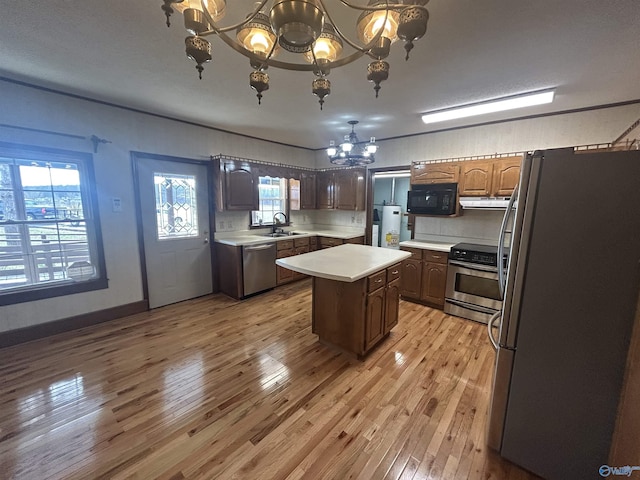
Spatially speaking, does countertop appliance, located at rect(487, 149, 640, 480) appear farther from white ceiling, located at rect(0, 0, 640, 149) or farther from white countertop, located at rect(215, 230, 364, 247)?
white countertop, located at rect(215, 230, 364, 247)

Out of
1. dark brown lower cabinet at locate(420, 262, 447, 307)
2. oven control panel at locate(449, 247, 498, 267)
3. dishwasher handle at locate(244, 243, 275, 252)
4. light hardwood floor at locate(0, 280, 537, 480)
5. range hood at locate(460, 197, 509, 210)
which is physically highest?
range hood at locate(460, 197, 509, 210)

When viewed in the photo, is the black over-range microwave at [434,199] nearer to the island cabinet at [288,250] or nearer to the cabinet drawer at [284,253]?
the island cabinet at [288,250]

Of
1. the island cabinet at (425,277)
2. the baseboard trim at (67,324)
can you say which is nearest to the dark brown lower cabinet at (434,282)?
the island cabinet at (425,277)

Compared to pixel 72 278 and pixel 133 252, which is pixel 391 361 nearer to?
pixel 133 252

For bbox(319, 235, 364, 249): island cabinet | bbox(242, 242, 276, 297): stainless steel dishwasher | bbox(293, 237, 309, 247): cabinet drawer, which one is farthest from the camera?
bbox(319, 235, 364, 249): island cabinet

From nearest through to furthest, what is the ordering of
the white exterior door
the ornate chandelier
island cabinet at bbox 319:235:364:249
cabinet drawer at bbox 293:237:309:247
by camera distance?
the ornate chandelier < the white exterior door < cabinet drawer at bbox 293:237:309:247 < island cabinet at bbox 319:235:364:249

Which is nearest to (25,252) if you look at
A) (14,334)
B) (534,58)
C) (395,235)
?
(14,334)

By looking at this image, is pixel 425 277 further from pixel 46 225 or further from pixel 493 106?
pixel 46 225

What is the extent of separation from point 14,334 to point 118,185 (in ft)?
6.04

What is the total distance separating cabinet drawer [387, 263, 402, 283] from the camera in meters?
2.64

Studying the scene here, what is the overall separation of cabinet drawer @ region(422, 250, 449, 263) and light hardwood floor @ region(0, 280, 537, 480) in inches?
37.2

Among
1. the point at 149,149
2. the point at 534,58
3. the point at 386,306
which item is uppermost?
the point at 534,58

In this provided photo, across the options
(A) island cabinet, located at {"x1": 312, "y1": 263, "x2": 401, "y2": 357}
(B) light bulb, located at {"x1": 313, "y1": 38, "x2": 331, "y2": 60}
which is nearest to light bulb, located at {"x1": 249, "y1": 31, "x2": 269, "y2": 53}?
(B) light bulb, located at {"x1": 313, "y1": 38, "x2": 331, "y2": 60}

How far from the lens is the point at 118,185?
10.5 ft
